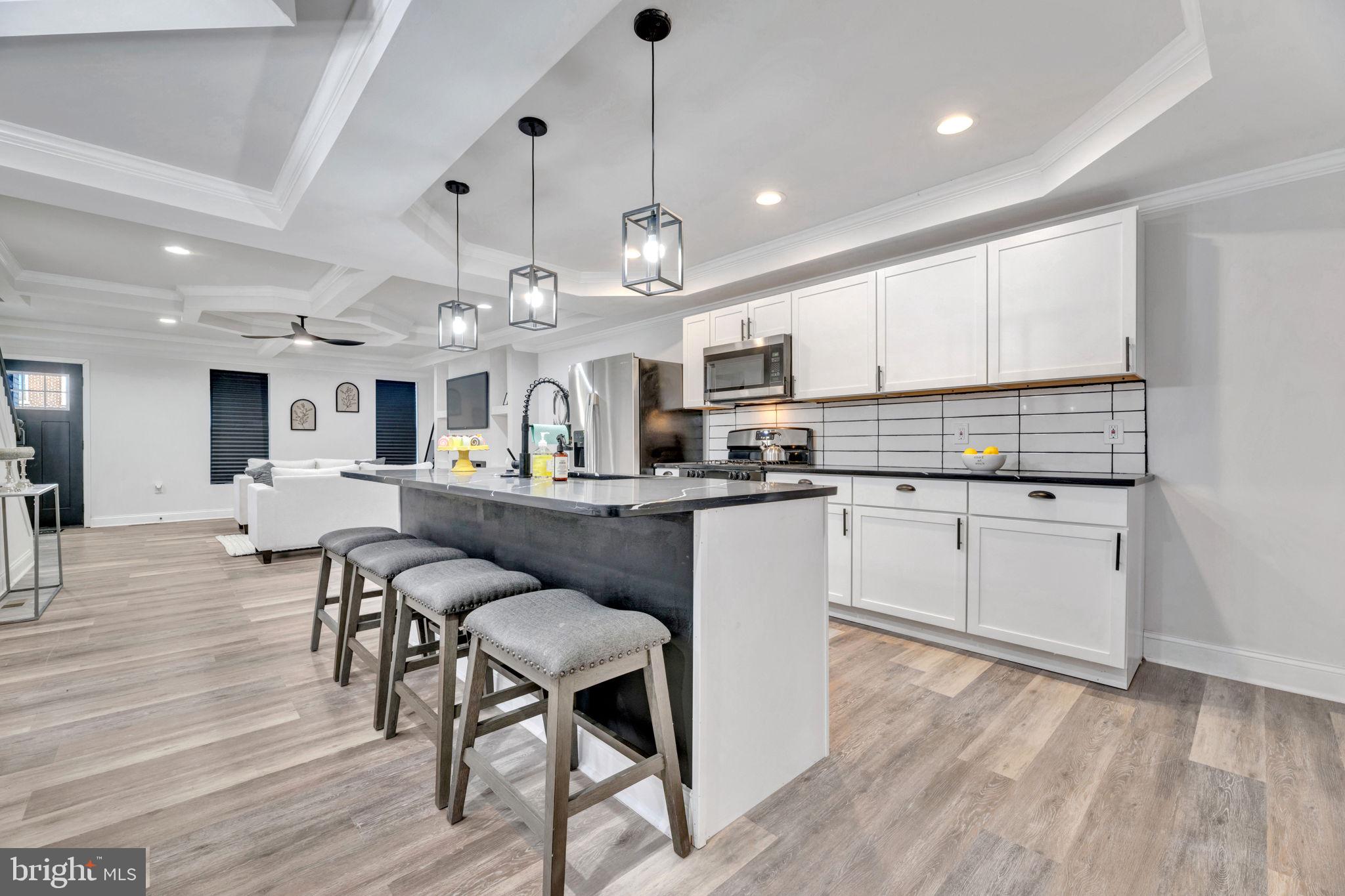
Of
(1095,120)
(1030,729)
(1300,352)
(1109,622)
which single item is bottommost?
(1030,729)

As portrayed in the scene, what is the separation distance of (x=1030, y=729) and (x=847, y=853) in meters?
1.06

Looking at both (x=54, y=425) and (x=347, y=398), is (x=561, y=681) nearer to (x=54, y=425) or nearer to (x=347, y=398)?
(x=54, y=425)

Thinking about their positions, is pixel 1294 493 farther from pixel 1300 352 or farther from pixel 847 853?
pixel 847 853

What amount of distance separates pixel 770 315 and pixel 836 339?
56 centimetres

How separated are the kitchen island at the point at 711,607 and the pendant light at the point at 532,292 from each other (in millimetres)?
970

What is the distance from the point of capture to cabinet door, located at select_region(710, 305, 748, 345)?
160 inches

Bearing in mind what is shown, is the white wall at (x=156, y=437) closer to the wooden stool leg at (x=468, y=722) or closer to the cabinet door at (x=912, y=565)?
the wooden stool leg at (x=468, y=722)

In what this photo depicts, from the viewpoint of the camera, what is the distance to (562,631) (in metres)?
1.30

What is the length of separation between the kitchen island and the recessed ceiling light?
5.98ft

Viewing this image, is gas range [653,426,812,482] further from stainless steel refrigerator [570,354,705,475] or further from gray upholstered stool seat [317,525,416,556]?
gray upholstered stool seat [317,525,416,556]

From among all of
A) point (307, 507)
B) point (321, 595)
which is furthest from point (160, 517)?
point (321, 595)

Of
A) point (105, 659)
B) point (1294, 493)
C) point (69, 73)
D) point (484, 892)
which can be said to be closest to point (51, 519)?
point (105, 659)

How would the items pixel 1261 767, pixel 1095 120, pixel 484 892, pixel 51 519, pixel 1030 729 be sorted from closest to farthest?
pixel 484 892 < pixel 1261 767 < pixel 1030 729 < pixel 1095 120 < pixel 51 519

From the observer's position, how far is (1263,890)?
1.31 metres
